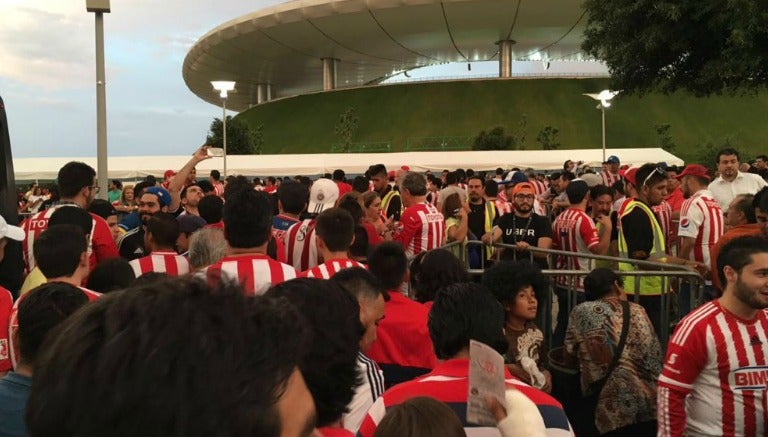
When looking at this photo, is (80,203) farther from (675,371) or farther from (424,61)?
(424,61)

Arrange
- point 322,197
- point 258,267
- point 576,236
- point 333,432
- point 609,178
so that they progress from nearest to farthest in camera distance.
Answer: point 333,432 < point 258,267 < point 322,197 < point 576,236 < point 609,178

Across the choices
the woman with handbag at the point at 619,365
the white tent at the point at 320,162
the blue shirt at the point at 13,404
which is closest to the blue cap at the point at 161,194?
the woman with handbag at the point at 619,365

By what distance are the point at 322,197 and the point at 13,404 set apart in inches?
193

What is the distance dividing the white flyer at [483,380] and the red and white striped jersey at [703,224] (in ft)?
18.5

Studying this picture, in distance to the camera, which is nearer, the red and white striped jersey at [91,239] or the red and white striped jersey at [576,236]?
the red and white striped jersey at [91,239]

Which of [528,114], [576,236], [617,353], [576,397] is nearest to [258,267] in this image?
[617,353]

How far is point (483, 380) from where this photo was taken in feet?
6.89

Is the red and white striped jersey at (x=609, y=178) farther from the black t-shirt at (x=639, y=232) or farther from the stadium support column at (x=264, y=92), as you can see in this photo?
the stadium support column at (x=264, y=92)

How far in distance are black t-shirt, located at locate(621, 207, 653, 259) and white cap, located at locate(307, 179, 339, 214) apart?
304 centimetres

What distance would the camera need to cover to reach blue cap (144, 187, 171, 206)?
7359 mm

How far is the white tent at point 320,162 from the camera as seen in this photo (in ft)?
95.9

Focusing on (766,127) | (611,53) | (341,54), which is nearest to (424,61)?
(341,54)

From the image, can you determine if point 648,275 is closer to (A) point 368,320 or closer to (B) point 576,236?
(B) point 576,236

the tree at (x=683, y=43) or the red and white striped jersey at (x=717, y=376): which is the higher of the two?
the tree at (x=683, y=43)
